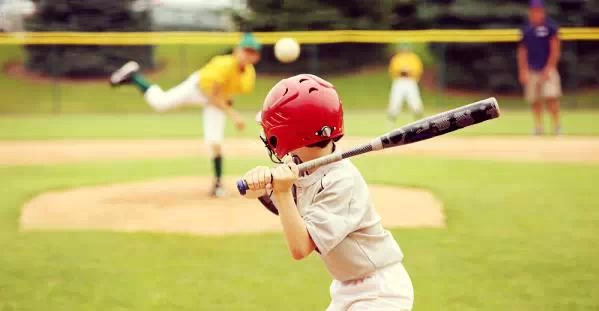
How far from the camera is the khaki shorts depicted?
15961 mm

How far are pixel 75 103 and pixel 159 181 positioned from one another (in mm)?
16409

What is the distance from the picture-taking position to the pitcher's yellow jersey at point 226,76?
9.82 metres

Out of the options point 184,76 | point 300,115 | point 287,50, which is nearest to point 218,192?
point 287,50

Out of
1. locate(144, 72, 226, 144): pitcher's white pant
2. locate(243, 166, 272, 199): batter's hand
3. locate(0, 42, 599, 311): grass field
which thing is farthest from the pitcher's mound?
locate(243, 166, 272, 199): batter's hand

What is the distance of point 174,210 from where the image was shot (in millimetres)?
8914

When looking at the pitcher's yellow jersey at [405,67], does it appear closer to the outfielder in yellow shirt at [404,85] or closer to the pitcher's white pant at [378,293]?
the outfielder in yellow shirt at [404,85]

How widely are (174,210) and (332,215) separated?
18.7 ft

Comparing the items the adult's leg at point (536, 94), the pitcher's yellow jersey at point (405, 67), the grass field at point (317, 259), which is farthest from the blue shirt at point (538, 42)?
the grass field at point (317, 259)

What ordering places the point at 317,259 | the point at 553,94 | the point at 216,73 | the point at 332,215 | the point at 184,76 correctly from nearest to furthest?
the point at 332,215 < the point at 317,259 < the point at 216,73 < the point at 553,94 < the point at 184,76

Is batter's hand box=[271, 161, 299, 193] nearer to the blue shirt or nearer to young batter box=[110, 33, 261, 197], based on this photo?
young batter box=[110, 33, 261, 197]

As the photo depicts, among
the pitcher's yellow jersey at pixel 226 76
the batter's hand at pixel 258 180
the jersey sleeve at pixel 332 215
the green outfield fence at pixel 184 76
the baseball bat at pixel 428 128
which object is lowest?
the green outfield fence at pixel 184 76

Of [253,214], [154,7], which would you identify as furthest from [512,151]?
[154,7]

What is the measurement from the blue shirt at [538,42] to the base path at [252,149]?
5.30 feet

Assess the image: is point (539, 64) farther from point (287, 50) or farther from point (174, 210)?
point (174, 210)
